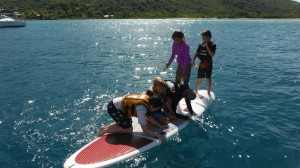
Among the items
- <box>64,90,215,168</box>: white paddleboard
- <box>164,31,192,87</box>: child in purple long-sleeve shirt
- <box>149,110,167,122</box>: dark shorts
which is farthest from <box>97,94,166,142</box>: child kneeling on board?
<box>164,31,192,87</box>: child in purple long-sleeve shirt

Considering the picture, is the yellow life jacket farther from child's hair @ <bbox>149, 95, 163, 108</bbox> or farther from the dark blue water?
the dark blue water

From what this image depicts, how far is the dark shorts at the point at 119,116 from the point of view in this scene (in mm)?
8219

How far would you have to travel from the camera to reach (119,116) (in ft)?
27.2

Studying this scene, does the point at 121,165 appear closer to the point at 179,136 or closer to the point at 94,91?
the point at 179,136

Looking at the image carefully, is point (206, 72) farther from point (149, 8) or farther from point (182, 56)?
point (149, 8)

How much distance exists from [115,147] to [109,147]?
0.16 metres

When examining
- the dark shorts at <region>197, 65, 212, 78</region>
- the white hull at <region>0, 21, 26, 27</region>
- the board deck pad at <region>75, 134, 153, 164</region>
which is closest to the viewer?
the board deck pad at <region>75, 134, 153, 164</region>

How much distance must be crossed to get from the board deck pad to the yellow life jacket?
2.83 feet

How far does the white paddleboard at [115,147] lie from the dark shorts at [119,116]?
328 mm

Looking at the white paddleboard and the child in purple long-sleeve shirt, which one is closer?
the white paddleboard

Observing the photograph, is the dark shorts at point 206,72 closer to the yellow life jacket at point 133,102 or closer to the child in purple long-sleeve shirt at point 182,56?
the child in purple long-sleeve shirt at point 182,56

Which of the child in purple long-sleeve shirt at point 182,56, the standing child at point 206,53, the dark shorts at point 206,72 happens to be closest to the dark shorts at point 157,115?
the child in purple long-sleeve shirt at point 182,56

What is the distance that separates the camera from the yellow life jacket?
7648mm

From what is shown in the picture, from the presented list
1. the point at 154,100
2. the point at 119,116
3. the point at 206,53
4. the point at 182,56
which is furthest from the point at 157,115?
the point at 206,53
